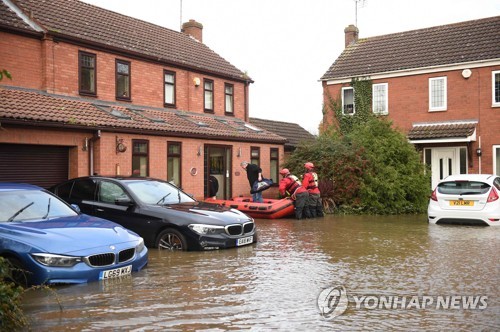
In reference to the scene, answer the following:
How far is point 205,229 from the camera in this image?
9805mm

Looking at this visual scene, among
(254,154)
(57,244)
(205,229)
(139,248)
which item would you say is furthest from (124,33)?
(57,244)

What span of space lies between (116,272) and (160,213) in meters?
2.64

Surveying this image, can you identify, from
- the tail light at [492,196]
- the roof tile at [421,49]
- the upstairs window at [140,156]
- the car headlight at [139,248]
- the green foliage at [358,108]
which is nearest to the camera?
the car headlight at [139,248]

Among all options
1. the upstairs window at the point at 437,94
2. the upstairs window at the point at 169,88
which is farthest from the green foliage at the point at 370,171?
the upstairs window at the point at 437,94

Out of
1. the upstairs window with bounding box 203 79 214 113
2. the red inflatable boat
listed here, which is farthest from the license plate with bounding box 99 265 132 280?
the upstairs window with bounding box 203 79 214 113

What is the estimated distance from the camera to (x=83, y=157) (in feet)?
53.4

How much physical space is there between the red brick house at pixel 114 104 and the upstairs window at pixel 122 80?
0.04 metres

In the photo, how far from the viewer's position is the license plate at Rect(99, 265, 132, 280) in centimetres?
721

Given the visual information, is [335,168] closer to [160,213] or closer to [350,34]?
[160,213]

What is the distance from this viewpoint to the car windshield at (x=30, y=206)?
302 inches

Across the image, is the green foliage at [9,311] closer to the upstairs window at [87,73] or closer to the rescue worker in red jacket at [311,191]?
the rescue worker in red jacket at [311,191]

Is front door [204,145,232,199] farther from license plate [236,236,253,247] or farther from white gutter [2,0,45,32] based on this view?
license plate [236,236,253,247]

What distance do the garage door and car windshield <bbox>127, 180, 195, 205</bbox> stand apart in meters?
5.59

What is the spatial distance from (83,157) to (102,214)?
20.0 feet
